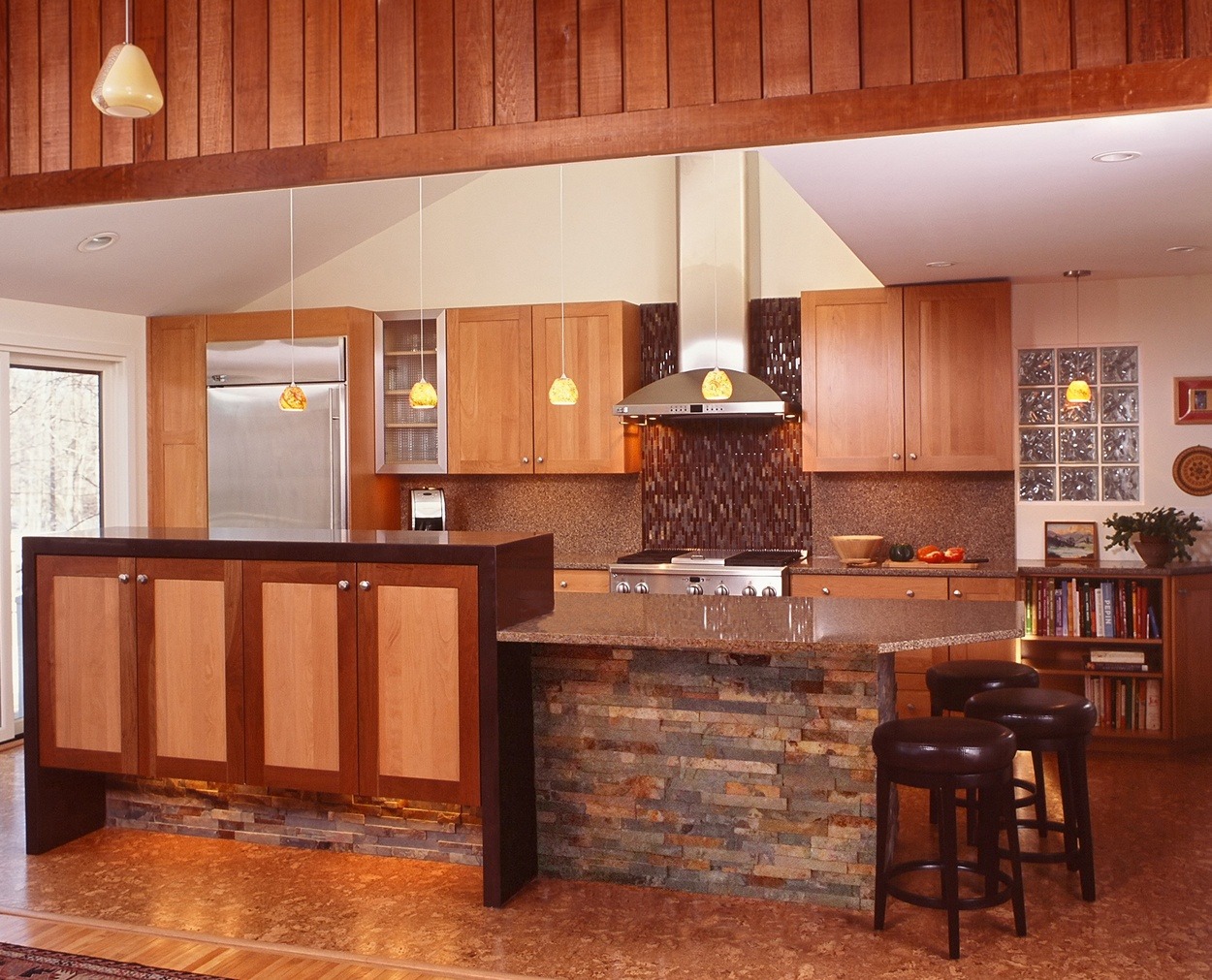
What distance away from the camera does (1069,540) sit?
20.2 feet

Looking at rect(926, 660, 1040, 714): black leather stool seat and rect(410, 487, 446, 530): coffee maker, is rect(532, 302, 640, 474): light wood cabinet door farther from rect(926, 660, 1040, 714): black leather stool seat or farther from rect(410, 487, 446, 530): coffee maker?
rect(926, 660, 1040, 714): black leather stool seat

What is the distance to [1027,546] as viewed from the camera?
6234mm

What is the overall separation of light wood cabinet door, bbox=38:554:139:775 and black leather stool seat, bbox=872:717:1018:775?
104 inches

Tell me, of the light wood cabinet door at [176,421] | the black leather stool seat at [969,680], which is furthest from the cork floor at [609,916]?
the light wood cabinet door at [176,421]

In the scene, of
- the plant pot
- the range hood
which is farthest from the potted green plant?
the range hood

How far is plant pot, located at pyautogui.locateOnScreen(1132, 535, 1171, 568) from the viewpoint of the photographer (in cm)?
566

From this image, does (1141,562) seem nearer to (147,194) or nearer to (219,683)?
(219,683)

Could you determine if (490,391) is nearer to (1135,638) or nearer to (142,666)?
(142,666)

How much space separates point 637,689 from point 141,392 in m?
4.48

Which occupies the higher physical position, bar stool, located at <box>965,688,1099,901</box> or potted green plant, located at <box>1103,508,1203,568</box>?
potted green plant, located at <box>1103,508,1203,568</box>

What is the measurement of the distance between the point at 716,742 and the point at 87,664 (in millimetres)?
2304

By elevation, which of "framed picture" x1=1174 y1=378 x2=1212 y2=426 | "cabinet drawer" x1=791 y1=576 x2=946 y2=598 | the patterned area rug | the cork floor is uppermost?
"framed picture" x1=1174 y1=378 x2=1212 y2=426

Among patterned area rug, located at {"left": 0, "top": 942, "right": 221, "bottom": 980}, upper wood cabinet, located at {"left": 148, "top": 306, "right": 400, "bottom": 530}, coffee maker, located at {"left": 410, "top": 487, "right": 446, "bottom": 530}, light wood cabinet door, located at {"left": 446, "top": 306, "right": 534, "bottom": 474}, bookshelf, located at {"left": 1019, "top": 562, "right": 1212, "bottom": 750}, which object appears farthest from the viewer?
coffee maker, located at {"left": 410, "top": 487, "right": 446, "bottom": 530}

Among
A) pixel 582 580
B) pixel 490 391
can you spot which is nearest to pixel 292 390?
pixel 490 391
